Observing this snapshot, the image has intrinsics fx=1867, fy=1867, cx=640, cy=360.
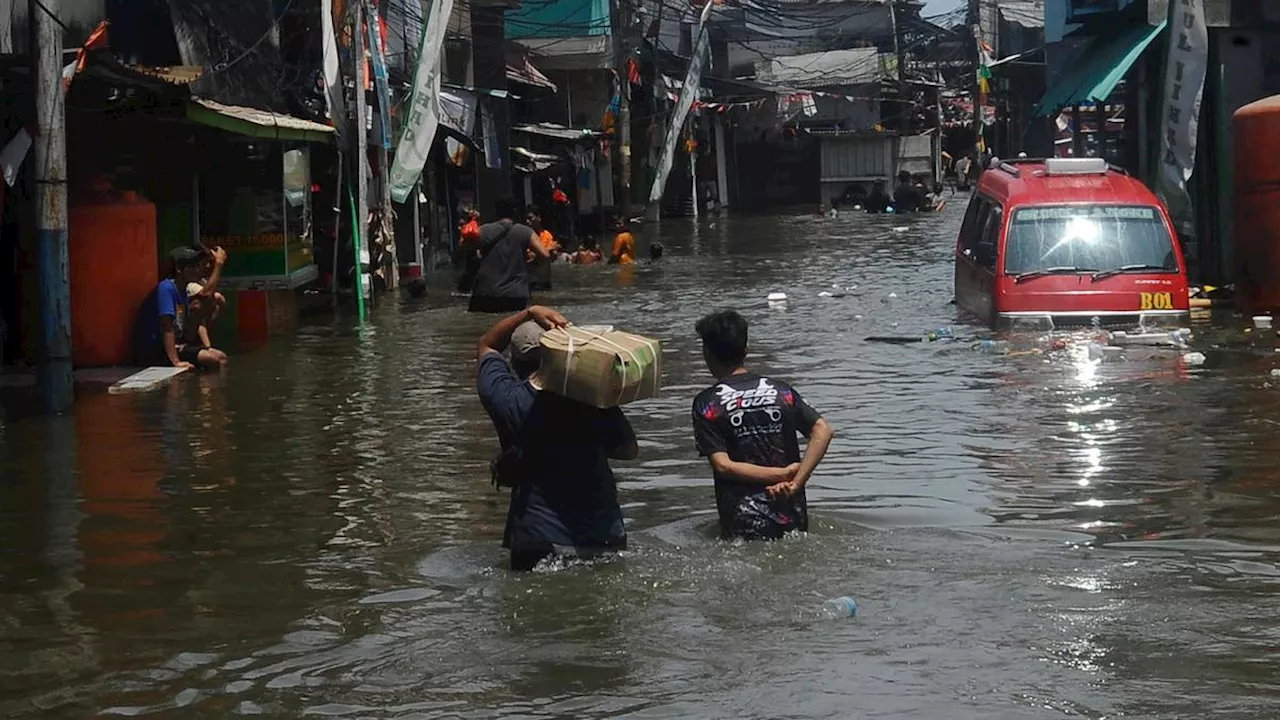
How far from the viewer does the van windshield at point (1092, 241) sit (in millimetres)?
17312

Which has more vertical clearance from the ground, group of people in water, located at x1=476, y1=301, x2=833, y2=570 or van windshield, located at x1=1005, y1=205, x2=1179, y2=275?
van windshield, located at x1=1005, y1=205, x2=1179, y2=275

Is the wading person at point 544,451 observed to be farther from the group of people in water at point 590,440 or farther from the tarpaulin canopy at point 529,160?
the tarpaulin canopy at point 529,160

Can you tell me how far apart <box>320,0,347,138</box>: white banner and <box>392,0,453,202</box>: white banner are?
1707 millimetres

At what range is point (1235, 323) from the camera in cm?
1850

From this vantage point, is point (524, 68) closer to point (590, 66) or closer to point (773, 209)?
point (590, 66)

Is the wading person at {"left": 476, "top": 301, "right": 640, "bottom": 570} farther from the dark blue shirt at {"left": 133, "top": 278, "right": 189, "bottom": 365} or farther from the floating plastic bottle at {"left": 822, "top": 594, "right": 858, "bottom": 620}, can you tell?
the dark blue shirt at {"left": 133, "top": 278, "right": 189, "bottom": 365}

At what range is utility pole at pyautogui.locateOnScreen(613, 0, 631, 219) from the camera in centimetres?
4428

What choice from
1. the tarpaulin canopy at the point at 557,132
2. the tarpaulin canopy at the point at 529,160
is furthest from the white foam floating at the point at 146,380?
the tarpaulin canopy at the point at 557,132

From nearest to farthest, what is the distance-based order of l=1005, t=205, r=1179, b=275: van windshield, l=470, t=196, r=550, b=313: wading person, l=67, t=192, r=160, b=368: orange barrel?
1. l=67, t=192, r=160, b=368: orange barrel
2. l=1005, t=205, r=1179, b=275: van windshield
3. l=470, t=196, r=550, b=313: wading person

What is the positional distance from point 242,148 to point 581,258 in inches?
496

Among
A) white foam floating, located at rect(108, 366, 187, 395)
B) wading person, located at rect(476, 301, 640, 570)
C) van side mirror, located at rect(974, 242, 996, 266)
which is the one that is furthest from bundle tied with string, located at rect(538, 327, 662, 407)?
van side mirror, located at rect(974, 242, 996, 266)

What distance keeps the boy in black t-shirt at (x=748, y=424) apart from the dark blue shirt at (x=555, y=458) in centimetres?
40

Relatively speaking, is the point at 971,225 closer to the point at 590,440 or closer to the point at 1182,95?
the point at 1182,95

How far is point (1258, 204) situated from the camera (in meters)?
18.7
